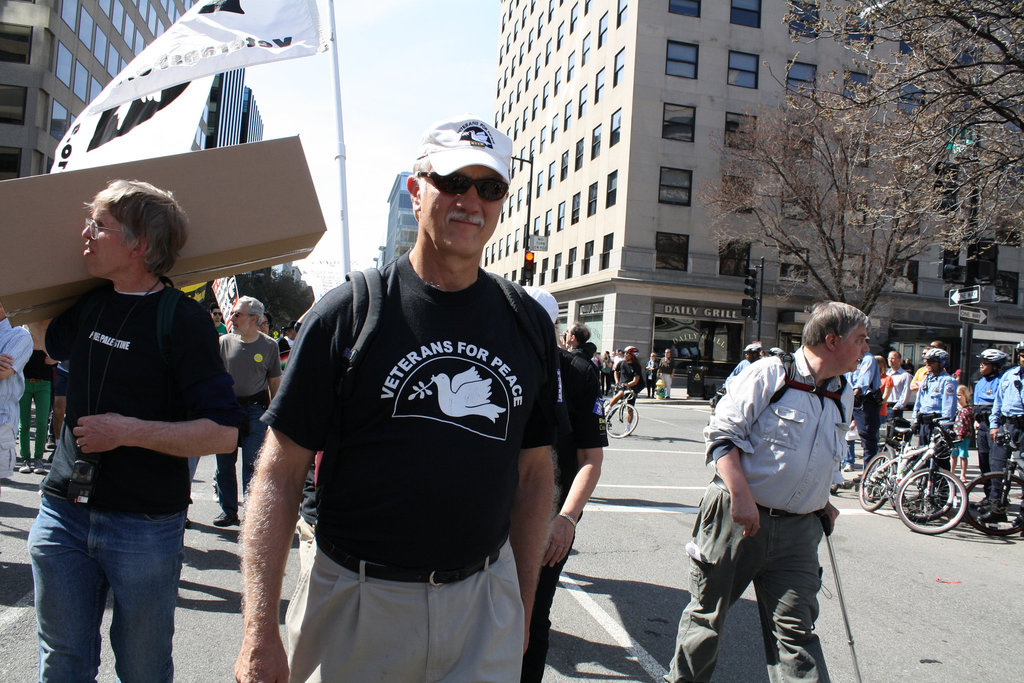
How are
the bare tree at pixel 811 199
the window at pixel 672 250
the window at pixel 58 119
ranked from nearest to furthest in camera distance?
the bare tree at pixel 811 199, the window at pixel 672 250, the window at pixel 58 119

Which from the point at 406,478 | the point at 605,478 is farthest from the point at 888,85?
the point at 406,478

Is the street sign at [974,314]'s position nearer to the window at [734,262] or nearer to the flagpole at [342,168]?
the flagpole at [342,168]

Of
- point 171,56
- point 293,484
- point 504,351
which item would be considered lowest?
point 293,484

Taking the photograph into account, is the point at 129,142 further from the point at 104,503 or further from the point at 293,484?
the point at 293,484

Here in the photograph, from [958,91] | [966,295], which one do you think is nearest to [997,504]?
[966,295]

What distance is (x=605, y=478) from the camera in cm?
910

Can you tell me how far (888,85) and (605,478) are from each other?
717cm

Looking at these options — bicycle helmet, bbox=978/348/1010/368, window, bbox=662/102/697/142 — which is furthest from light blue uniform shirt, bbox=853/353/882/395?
window, bbox=662/102/697/142

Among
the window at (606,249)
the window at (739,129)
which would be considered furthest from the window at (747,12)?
the window at (606,249)

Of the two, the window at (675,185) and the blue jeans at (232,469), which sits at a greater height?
the window at (675,185)

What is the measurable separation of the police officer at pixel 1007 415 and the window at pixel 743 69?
26.8 metres

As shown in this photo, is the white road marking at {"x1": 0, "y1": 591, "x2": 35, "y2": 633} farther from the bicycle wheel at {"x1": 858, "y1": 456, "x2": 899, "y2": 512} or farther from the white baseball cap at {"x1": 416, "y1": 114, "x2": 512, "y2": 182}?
the bicycle wheel at {"x1": 858, "y1": 456, "x2": 899, "y2": 512}

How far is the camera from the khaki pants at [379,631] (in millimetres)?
1667

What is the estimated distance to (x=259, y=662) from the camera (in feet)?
5.05
